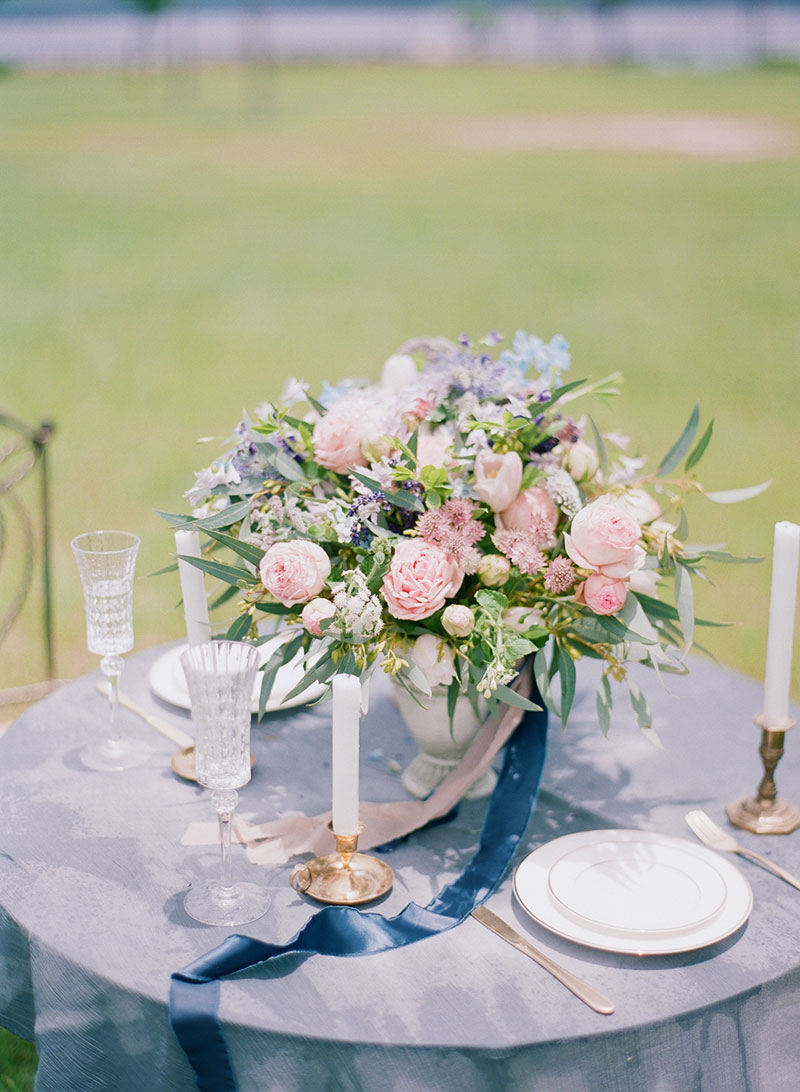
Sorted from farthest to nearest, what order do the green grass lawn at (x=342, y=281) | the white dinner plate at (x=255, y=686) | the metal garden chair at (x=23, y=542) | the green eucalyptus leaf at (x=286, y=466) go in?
1. the green grass lawn at (x=342, y=281)
2. the metal garden chair at (x=23, y=542)
3. the white dinner plate at (x=255, y=686)
4. the green eucalyptus leaf at (x=286, y=466)

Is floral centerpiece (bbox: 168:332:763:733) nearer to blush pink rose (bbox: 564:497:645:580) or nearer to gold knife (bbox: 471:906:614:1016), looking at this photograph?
blush pink rose (bbox: 564:497:645:580)

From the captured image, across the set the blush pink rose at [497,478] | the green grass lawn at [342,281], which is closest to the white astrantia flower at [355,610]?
the blush pink rose at [497,478]

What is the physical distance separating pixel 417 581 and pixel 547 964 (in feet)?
1.59

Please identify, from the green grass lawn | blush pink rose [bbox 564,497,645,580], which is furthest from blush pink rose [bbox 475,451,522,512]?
the green grass lawn

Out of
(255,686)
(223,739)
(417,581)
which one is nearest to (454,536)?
(417,581)

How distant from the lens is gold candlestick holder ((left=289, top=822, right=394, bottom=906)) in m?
1.57

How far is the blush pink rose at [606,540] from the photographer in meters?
1.58

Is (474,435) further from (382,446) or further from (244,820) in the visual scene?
(244,820)

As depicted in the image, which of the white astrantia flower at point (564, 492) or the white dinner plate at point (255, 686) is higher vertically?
the white astrantia flower at point (564, 492)

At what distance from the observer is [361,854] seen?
1677mm

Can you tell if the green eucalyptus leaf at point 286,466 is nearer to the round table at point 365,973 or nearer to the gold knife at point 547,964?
the round table at point 365,973

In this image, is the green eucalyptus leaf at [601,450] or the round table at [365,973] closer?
the round table at [365,973]

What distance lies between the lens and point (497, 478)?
5.55 ft

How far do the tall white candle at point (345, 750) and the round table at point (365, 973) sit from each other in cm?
15
